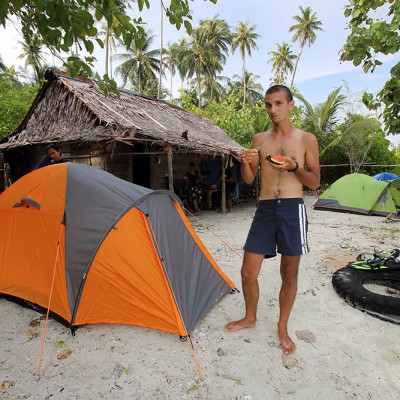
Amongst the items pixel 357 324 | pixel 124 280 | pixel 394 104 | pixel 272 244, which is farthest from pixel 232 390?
pixel 394 104

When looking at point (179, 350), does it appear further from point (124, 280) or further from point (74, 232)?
point (74, 232)

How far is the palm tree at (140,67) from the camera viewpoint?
27.6 m

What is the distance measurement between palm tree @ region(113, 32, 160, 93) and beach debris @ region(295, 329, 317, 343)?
94.4 feet

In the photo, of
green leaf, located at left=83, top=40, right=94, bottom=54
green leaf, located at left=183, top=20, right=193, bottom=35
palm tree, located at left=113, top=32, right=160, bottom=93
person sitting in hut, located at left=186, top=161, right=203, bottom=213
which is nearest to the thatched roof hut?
person sitting in hut, located at left=186, top=161, right=203, bottom=213

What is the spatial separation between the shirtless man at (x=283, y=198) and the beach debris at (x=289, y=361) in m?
0.04

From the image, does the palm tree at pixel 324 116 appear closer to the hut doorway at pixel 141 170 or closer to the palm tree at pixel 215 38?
the hut doorway at pixel 141 170

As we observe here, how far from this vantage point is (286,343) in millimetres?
2334

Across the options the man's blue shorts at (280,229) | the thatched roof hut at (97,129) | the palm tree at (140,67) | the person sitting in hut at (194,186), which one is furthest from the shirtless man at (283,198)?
the palm tree at (140,67)

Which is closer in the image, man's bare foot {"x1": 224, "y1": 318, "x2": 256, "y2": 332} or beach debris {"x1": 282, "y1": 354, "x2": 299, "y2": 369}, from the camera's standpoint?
beach debris {"x1": 282, "y1": 354, "x2": 299, "y2": 369}

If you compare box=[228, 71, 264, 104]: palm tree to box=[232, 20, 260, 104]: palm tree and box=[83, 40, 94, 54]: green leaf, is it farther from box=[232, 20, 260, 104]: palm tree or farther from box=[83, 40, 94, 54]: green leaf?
box=[83, 40, 94, 54]: green leaf

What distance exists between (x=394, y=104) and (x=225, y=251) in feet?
10.7

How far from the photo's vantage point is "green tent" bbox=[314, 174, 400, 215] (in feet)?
28.2

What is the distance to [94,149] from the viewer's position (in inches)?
338

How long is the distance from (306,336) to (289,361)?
44 centimetres
